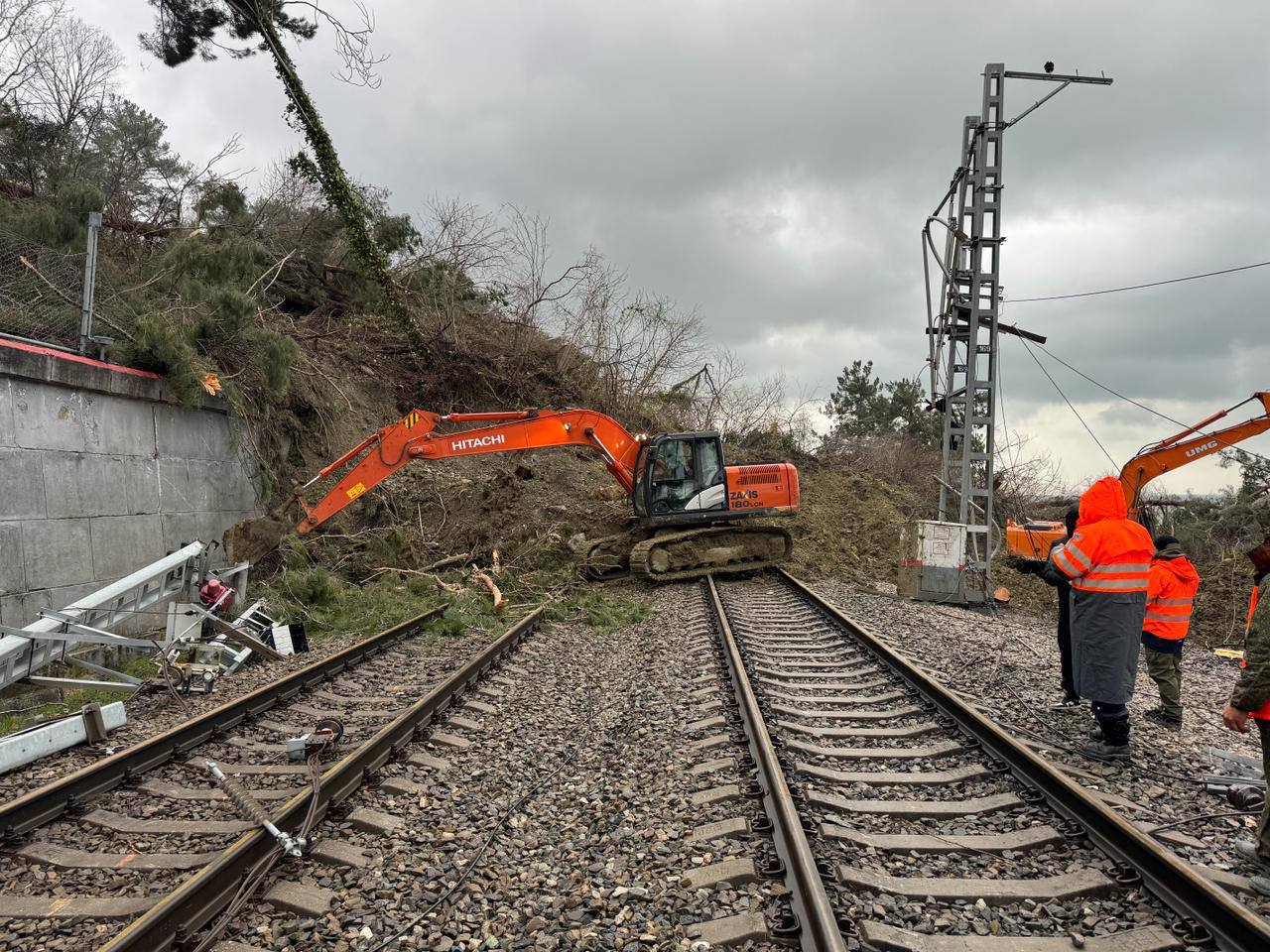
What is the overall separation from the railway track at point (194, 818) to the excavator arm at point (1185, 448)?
827cm

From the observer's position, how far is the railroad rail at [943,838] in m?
2.94

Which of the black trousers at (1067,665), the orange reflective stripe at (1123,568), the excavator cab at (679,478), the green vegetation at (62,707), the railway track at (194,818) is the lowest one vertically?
the green vegetation at (62,707)

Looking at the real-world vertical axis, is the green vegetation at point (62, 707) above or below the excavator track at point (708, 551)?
below

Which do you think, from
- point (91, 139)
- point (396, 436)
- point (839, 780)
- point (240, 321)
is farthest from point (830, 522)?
point (91, 139)

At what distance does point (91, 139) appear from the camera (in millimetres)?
19484

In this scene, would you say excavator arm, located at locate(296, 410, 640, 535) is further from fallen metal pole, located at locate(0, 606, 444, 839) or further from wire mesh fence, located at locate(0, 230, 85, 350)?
fallen metal pole, located at locate(0, 606, 444, 839)

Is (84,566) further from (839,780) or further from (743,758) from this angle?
(839,780)

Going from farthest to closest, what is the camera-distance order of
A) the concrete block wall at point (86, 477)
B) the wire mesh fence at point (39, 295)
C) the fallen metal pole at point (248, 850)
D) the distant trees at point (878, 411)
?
the distant trees at point (878, 411)
the wire mesh fence at point (39, 295)
the concrete block wall at point (86, 477)
the fallen metal pole at point (248, 850)

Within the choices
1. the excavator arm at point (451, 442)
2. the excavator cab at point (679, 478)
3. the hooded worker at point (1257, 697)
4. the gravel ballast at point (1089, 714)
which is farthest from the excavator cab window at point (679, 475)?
the hooded worker at point (1257, 697)

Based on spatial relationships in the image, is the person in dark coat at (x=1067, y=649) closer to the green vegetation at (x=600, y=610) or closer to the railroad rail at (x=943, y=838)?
the railroad rail at (x=943, y=838)

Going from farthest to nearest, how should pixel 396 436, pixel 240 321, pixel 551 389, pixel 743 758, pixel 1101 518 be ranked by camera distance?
pixel 551 389, pixel 240 321, pixel 396 436, pixel 1101 518, pixel 743 758

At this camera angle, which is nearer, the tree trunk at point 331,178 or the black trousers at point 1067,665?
the black trousers at point 1067,665

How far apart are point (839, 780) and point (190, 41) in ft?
59.0

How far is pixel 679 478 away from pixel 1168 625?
7.76 m
